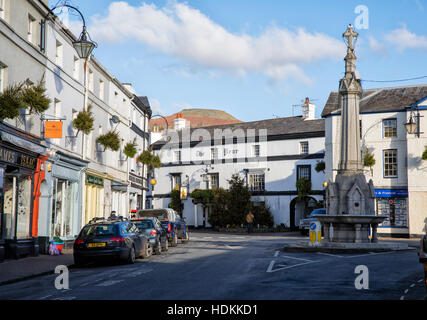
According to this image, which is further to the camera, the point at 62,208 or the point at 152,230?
the point at 62,208

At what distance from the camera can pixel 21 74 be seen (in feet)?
67.9

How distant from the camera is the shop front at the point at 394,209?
131 ft

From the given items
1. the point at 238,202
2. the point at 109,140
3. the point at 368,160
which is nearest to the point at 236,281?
the point at 109,140

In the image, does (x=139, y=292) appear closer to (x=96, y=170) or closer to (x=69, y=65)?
(x=69, y=65)

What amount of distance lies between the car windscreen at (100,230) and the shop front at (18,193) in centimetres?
317

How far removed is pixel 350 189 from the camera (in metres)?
25.5

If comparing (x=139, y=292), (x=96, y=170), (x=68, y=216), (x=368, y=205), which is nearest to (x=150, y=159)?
(x=96, y=170)

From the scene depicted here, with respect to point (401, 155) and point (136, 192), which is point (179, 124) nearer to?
point (136, 192)

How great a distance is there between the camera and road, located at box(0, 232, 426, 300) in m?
10.5

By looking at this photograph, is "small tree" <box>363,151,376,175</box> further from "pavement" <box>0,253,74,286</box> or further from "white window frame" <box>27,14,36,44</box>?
"white window frame" <box>27,14,36,44</box>

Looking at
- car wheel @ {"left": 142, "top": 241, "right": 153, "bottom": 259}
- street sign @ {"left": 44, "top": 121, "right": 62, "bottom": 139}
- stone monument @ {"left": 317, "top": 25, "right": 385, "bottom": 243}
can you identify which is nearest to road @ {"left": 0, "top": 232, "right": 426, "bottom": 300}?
car wheel @ {"left": 142, "top": 241, "right": 153, "bottom": 259}

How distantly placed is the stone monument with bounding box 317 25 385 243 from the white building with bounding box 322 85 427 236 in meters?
12.6

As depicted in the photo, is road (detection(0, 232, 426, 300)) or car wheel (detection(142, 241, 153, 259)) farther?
car wheel (detection(142, 241, 153, 259))

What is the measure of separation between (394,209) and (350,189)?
658 inches
